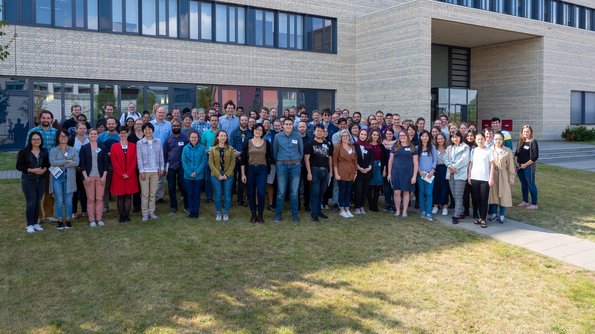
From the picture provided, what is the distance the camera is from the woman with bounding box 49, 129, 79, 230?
7.93m

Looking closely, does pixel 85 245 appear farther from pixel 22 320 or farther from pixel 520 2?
pixel 520 2

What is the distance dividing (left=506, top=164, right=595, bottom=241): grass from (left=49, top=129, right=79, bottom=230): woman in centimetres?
847

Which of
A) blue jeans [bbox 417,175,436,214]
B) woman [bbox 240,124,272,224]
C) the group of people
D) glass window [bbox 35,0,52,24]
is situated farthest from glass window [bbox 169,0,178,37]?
blue jeans [bbox 417,175,436,214]

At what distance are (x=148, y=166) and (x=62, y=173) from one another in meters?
1.43

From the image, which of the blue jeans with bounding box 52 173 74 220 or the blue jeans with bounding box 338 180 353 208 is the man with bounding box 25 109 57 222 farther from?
the blue jeans with bounding box 338 180 353 208

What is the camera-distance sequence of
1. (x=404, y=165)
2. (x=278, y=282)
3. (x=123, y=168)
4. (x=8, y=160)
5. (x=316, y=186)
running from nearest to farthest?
(x=278, y=282), (x=123, y=168), (x=316, y=186), (x=404, y=165), (x=8, y=160)

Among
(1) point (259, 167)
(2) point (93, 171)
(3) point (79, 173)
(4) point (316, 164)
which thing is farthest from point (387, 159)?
(3) point (79, 173)

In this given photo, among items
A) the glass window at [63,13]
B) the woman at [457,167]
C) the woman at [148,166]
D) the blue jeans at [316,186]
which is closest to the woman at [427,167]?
the woman at [457,167]

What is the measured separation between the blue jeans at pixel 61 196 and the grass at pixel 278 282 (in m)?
0.35

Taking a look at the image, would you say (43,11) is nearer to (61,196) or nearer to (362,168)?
(61,196)

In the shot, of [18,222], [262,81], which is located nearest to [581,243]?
[18,222]

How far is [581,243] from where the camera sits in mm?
7871

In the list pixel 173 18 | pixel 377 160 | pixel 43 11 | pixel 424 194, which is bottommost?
pixel 424 194

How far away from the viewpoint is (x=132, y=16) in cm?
1841
